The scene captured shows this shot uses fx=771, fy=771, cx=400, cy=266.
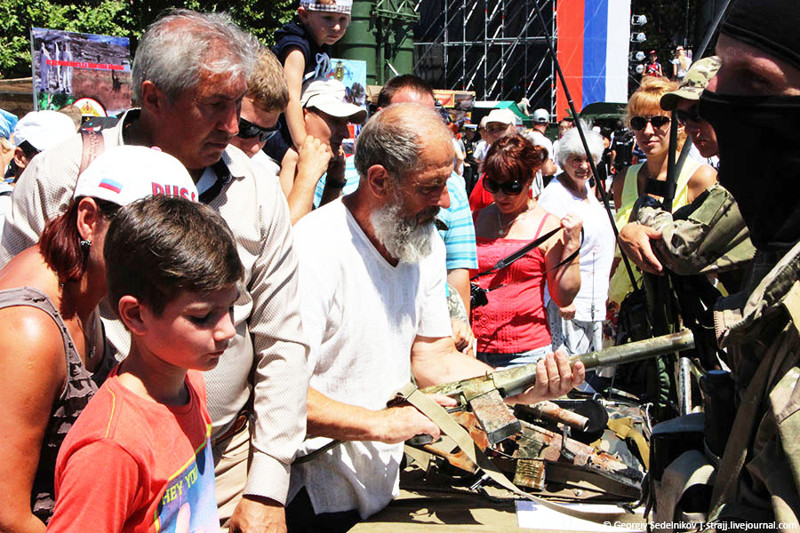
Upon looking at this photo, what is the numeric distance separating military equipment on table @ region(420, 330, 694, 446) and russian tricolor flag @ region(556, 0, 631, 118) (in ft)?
75.8

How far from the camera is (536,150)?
4895 millimetres

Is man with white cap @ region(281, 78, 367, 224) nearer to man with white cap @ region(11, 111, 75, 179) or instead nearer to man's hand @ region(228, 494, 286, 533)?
man's hand @ region(228, 494, 286, 533)

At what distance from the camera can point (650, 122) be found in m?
4.99

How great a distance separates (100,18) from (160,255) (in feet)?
71.7

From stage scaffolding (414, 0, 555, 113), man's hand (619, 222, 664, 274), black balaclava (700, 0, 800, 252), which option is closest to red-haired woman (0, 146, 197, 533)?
black balaclava (700, 0, 800, 252)

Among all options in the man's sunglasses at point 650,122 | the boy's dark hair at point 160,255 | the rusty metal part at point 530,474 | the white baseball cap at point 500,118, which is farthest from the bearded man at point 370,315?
the white baseball cap at point 500,118

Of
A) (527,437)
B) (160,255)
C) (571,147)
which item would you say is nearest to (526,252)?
(527,437)

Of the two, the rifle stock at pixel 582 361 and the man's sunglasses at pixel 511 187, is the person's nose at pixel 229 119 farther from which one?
the man's sunglasses at pixel 511 187

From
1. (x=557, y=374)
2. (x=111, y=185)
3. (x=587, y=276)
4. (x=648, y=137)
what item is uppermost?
(x=111, y=185)

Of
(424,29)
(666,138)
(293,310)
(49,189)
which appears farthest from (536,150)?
(424,29)

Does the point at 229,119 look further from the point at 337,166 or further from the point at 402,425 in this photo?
the point at 337,166

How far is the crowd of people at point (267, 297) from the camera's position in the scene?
1666 mm

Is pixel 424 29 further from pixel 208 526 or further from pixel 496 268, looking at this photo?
pixel 208 526

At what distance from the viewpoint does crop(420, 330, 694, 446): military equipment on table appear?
8.41 feet
